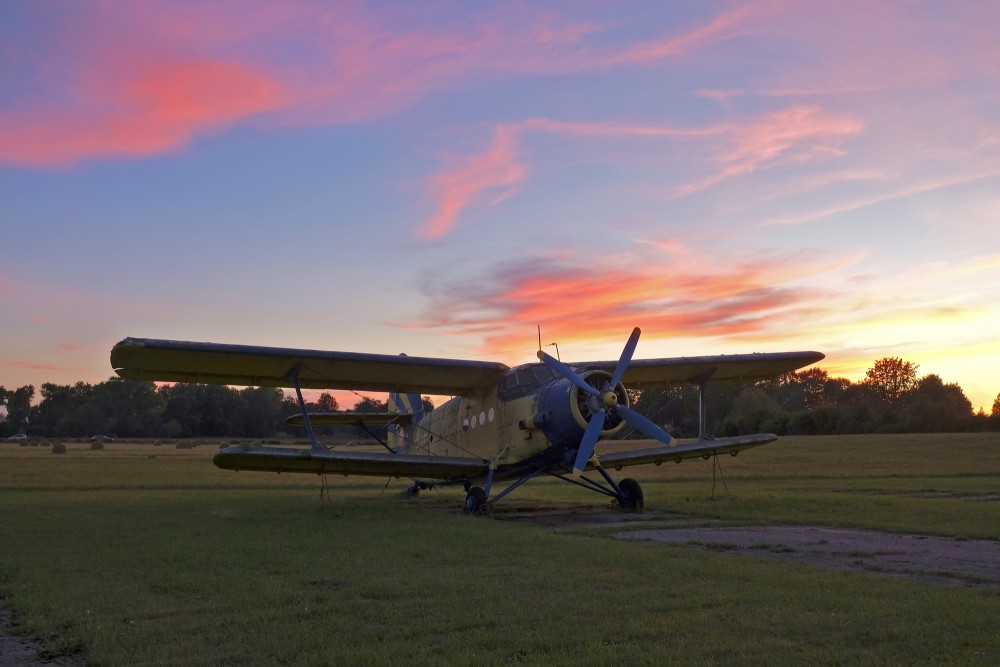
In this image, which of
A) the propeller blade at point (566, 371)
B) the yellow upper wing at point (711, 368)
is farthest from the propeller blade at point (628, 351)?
the yellow upper wing at point (711, 368)

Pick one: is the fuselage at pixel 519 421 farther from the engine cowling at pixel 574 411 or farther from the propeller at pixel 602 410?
the propeller at pixel 602 410

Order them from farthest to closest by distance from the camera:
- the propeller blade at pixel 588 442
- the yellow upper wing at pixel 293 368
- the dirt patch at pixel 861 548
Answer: the yellow upper wing at pixel 293 368 → the propeller blade at pixel 588 442 → the dirt patch at pixel 861 548

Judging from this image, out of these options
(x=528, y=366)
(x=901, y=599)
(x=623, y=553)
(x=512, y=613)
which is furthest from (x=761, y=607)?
(x=528, y=366)

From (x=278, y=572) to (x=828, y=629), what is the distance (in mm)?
6506

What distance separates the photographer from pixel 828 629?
6625 millimetres

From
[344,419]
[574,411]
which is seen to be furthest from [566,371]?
[344,419]

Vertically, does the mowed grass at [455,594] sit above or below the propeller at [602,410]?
below

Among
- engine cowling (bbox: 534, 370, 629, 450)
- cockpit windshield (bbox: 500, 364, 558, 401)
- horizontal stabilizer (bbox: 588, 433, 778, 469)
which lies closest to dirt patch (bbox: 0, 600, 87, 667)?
engine cowling (bbox: 534, 370, 629, 450)

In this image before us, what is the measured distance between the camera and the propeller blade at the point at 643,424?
17.5m

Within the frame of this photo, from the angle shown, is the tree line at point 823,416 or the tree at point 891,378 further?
the tree at point 891,378

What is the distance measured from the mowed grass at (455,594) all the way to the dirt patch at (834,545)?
83 cm

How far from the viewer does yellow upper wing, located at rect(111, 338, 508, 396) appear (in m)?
17.2

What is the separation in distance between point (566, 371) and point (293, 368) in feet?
21.3

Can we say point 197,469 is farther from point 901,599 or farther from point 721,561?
point 901,599
